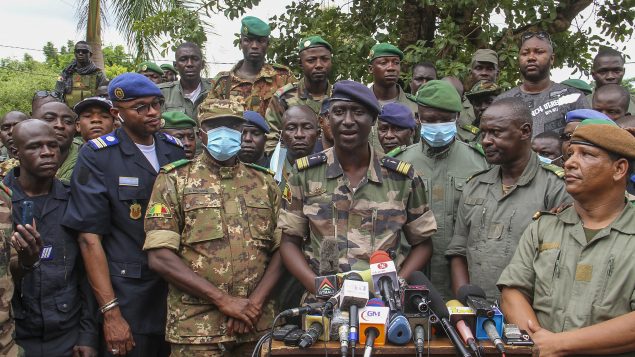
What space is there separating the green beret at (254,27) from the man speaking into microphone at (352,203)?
373cm

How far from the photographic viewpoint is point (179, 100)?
28.4 feet

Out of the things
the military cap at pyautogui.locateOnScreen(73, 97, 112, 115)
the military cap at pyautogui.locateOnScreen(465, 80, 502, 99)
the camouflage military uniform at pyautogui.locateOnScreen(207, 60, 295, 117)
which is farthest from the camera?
the camouflage military uniform at pyautogui.locateOnScreen(207, 60, 295, 117)

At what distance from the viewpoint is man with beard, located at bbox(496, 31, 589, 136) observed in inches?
255

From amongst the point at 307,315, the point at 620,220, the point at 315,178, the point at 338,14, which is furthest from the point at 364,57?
the point at 307,315

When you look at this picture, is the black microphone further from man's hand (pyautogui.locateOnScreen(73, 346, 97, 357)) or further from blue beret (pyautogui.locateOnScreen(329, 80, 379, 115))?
man's hand (pyautogui.locateOnScreen(73, 346, 97, 357))

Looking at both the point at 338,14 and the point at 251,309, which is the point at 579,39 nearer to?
the point at 338,14

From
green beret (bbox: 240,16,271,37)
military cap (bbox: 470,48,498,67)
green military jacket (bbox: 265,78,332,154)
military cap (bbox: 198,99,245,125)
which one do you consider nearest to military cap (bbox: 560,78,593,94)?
military cap (bbox: 470,48,498,67)

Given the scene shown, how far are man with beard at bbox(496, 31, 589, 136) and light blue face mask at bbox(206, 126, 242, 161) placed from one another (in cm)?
301

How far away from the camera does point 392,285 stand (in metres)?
3.36

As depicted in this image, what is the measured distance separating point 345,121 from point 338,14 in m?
6.71

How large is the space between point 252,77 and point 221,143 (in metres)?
3.57

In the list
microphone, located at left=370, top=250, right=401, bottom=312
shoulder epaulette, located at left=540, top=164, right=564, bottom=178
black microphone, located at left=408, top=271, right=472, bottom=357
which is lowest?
black microphone, located at left=408, top=271, right=472, bottom=357

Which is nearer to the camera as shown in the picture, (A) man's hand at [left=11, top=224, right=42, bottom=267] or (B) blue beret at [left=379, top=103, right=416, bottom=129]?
(A) man's hand at [left=11, top=224, right=42, bottom=267]

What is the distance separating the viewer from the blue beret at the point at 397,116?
619cm
